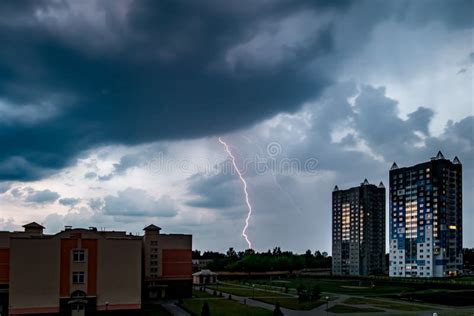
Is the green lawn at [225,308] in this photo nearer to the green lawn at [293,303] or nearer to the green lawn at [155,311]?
the green lawn at [155,311]

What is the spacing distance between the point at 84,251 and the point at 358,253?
126 metres

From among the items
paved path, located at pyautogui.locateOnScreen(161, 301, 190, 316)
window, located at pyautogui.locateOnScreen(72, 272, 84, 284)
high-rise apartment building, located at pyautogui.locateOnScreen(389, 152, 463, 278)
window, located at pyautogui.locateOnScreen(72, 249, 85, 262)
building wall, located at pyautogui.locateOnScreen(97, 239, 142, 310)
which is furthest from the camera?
high-rise apartment building, located at pyautogui.locateOnScreen(389, 152, 463, 278)

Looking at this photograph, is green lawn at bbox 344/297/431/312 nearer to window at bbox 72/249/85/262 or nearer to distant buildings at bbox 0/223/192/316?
distant buildings at bbox 0/223/192/316

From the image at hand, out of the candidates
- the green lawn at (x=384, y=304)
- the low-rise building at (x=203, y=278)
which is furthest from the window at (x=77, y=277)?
the low-rise building at (x=203, y=278)

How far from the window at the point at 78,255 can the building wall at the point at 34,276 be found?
145 centimetres

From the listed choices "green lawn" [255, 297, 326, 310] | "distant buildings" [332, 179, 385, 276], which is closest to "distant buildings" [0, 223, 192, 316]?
"green lawn" [255, 297, 326, 310]

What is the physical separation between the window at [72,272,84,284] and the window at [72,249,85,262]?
126 centimetres

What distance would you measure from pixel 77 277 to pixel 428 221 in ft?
368

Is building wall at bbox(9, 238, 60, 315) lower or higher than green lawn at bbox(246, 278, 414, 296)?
higher

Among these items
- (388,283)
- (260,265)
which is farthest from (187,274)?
(260,265)

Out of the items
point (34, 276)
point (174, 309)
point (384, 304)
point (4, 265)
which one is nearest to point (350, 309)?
point (384, 304)

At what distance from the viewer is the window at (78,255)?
1847 inches

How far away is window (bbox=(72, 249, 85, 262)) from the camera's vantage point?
46906 millimetres

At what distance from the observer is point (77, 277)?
154 ft
